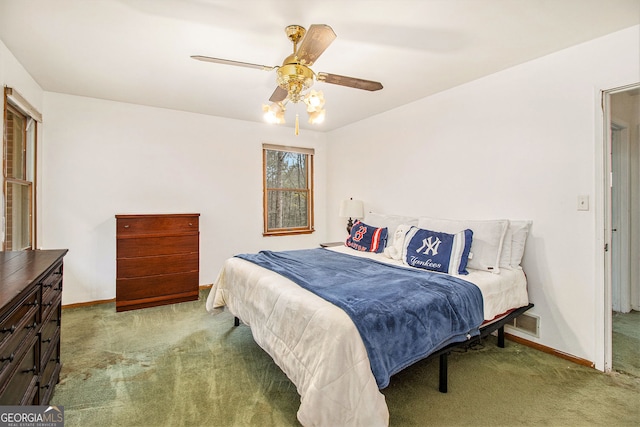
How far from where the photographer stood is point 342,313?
5.18ft

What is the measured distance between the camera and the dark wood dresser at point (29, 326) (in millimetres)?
1116

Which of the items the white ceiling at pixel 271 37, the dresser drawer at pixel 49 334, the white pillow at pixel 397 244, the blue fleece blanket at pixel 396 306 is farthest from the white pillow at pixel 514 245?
the dresser drawer at pixel 49 334

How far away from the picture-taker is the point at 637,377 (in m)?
2.11

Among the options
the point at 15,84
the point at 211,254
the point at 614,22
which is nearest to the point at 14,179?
the point at 15,84

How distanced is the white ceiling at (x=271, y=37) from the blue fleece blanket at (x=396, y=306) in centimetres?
174

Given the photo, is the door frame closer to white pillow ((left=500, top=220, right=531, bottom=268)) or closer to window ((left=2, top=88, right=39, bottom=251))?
white pillow ((left=500, top=220, right=531, bottom=268))

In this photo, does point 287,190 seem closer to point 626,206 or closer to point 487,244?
point 487,244

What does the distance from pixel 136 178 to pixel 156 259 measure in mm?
1106

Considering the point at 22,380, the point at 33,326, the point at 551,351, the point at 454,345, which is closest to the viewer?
the point at 22,380

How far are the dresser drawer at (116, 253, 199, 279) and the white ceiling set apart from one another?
73.9 inches

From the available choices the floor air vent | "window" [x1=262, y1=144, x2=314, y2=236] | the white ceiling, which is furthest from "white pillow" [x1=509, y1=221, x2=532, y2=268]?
"window" [x1=262, y1=144, x2=314, y2=236]

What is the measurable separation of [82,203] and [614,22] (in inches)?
202

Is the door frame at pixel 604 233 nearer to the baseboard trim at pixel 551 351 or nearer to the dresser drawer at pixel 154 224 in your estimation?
the baseboard trim at pixel 551 351

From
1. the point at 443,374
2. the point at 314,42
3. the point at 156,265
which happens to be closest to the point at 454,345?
the point at 443,374
